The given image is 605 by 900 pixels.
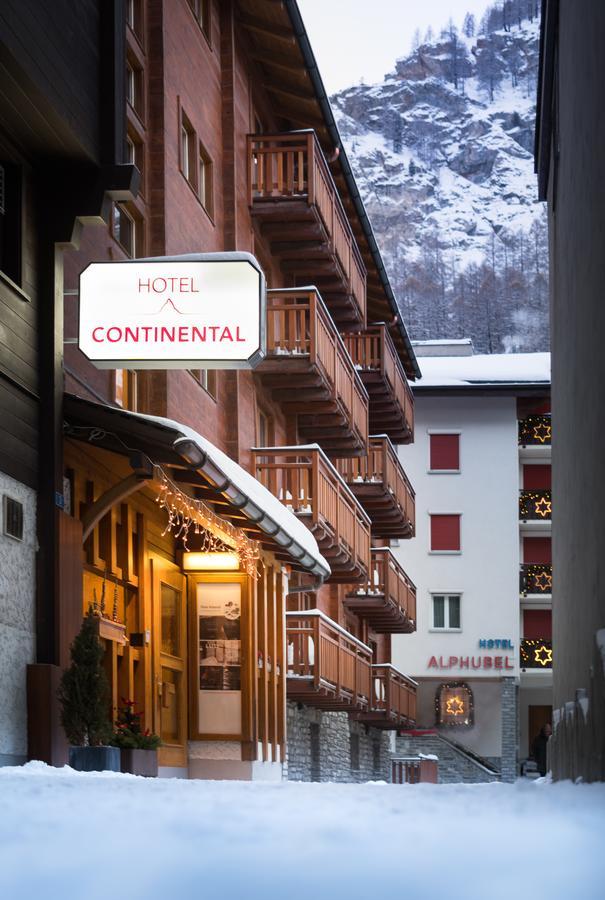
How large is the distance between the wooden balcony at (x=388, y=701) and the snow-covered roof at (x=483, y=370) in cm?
1651

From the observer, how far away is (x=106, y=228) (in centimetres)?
1759

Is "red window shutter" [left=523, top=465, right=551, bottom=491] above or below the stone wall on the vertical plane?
above

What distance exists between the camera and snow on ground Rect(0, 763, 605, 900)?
2242 millimetres

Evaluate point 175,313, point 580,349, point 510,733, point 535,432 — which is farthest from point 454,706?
point 580,349

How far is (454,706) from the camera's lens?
53906 millimetres

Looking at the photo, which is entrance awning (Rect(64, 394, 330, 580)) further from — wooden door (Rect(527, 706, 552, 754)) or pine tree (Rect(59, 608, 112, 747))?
wooden door (Rect(527, 706, 552, 754))

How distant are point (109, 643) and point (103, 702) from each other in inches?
162

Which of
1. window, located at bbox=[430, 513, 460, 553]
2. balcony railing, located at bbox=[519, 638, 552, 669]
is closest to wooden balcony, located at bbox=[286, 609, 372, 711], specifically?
balcony railing, located at bbox=[519, 638, 552, 669]

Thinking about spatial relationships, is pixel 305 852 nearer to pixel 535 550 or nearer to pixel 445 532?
pixel 445 532

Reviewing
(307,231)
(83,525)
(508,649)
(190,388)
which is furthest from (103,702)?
(508,649)

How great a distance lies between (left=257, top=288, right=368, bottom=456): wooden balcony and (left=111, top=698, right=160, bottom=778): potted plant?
10889 mm

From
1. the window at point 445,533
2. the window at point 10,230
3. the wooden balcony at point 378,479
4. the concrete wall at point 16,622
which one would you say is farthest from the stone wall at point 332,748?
the window at point 10,230

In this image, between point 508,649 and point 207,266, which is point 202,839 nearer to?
point 207,266

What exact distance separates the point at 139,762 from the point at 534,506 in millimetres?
43222
